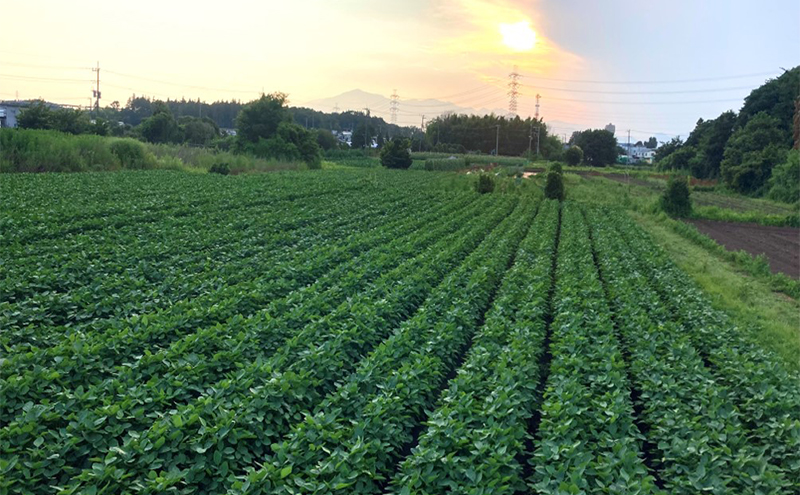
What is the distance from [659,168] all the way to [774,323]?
224 ft

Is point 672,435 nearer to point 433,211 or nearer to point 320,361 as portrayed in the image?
point 320,361

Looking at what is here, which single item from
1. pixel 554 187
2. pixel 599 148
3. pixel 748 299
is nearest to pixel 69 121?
pixel 554 187

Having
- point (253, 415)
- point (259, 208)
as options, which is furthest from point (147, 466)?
point (259, 208)

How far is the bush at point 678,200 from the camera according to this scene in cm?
3250

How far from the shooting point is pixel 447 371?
7211 millimetres

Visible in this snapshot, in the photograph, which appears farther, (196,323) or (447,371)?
(196,323)

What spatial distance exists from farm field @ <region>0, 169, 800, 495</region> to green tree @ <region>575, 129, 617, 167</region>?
81784 millimetres

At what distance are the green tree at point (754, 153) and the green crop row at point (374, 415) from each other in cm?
4757

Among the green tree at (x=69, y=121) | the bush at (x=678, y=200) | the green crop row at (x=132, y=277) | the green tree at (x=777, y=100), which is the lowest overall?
the green crop row at (x=132, y=277)

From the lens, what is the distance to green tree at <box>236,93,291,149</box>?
2103 inches

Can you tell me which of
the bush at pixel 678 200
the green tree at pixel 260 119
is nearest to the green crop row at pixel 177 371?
the bush at pixel 678 200

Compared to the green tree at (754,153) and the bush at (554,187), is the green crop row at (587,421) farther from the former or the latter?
the green tree at (754,153)

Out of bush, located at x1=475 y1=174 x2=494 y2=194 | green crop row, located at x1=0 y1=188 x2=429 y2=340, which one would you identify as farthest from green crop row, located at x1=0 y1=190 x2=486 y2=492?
bush, located at x1=475 y1=174 x2=494 y2=194

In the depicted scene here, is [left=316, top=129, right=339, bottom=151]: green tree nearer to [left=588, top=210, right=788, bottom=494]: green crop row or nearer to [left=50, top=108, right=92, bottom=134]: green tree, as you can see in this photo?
[left=50, top=108, right=92, bottom=134]: green tree
